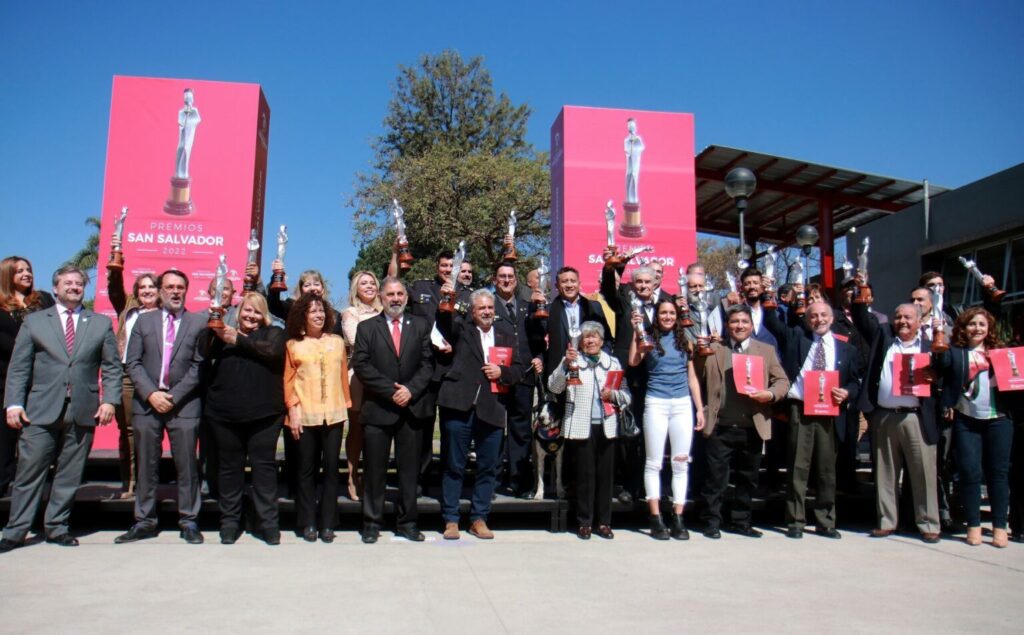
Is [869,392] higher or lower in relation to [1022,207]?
lower

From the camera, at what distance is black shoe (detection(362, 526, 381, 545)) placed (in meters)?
5.41

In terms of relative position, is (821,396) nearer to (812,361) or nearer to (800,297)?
(812,361)

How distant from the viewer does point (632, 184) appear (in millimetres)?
8945

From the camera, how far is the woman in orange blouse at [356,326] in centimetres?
610

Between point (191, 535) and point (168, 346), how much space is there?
1346 millimetres

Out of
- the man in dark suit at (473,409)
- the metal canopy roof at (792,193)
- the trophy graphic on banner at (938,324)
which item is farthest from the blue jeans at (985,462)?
the metal canopy roof at (792,193)

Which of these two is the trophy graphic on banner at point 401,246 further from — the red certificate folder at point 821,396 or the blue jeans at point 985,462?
the blue jeans at point 985,462

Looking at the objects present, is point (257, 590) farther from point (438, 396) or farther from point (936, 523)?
point (936, 523)

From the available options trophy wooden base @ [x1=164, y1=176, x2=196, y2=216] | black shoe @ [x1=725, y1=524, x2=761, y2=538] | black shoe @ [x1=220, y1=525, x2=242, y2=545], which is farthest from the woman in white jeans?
trophy wooden base @ [x1=164, y1=176, x2=196, y2=216]

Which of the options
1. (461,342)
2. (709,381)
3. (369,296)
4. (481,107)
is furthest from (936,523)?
(481,107)

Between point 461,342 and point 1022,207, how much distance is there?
12.9 metres

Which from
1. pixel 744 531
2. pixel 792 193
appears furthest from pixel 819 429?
pixel 792 193

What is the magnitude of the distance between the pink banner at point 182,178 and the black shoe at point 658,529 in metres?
4.96

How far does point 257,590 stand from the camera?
4109 mm
